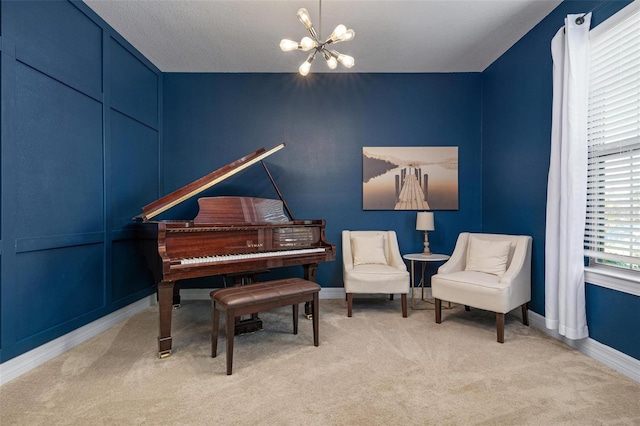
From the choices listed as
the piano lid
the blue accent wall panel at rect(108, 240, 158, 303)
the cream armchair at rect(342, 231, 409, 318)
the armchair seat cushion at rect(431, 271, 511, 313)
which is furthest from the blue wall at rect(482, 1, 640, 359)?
the blue accent wall panel at rect(108, 240, 158, 303)

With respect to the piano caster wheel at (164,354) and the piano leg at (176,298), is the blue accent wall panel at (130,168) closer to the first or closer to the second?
the piano leg at (176,298)

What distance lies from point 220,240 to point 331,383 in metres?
1.46

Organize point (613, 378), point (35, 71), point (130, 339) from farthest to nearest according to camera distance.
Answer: point (130, 339), point (35, 71), point (613, 378)

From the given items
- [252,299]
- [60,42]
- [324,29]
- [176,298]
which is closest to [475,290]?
[252,299]

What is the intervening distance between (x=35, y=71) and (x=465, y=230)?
472 cm

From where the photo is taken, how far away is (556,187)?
8.38 ft

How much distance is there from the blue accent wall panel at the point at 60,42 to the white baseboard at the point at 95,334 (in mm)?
2146

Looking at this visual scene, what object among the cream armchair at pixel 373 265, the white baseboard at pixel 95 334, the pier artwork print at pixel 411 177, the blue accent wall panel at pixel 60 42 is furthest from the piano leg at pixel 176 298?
the pier artwork print at pixel 411 177

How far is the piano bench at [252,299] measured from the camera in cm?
213

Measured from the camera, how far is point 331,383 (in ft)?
6.53

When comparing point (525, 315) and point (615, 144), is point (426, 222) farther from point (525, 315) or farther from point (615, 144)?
point (615, 144)

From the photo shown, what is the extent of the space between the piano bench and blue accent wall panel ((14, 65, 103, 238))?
146 centimetres

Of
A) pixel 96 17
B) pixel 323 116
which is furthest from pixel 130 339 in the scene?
pixel 323 116

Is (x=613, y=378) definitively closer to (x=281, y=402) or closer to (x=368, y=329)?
(x=368, y=329)
